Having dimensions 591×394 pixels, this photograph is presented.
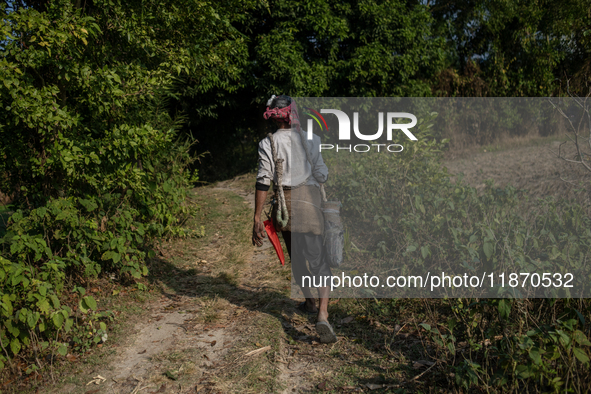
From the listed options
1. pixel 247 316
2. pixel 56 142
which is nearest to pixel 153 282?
pixel 247 316

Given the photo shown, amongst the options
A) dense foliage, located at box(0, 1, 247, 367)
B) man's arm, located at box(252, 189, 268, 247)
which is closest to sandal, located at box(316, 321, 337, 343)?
man's arm, located at box(252, 189, 268, 247)

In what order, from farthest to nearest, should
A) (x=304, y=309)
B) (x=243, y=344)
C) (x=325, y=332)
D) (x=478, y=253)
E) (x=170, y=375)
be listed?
(x=304, y=309), (x=478, y=253), (x=243, y=344), (x=325, y=332), (x=170, y=375)

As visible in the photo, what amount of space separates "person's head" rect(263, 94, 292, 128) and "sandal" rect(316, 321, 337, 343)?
191cm

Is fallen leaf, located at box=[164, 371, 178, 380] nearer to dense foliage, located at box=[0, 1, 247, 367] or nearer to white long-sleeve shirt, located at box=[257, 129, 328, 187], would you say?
dense foliage, located at box=[0, 1, 247, 367]

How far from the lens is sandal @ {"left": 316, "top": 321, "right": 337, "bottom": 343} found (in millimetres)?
4227

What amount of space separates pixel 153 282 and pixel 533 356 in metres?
4.72

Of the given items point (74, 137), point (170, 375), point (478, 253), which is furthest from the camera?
point (74, 137)

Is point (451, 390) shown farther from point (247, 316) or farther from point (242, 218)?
point (242, 218)

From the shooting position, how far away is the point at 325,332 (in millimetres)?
4230

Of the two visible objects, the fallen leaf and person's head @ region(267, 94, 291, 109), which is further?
person's head @ region(267, 94, 291, 109)

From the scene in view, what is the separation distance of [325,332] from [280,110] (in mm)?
2110

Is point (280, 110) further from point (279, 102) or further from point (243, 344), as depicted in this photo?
point (243, 344)

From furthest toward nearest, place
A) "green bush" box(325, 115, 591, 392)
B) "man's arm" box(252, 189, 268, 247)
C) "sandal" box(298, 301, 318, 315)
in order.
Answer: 1. "sandal" box(298, 301, 318, 315)
2. "man's arm" box(252, 189, 268, 247)
3. "green bush" box(325, 115, 591, 392)

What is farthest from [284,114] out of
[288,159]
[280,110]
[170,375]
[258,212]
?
[170,375]
